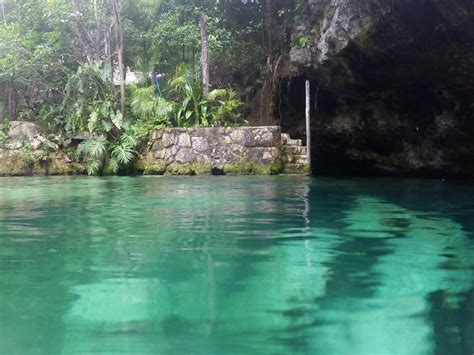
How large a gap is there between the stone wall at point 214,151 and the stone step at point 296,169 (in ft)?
0.57

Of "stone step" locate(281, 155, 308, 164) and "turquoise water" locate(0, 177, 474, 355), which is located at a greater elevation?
"stone step" locate(281, 155, 308, 164)

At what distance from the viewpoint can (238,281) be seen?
2.91 meters

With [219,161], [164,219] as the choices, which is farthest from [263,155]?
[164,219]

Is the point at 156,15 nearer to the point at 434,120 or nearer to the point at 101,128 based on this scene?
the point at 101,128

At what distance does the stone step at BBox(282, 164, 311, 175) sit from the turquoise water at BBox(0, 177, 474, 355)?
21.4ft

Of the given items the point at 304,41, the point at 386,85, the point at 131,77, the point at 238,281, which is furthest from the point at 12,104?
the point at 238,281

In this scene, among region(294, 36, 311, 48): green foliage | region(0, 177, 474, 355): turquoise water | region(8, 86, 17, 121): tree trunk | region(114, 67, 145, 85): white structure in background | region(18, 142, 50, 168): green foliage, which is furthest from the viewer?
region(8, 86, 17, 121): tree trunk

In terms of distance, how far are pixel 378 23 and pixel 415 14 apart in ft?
2.30

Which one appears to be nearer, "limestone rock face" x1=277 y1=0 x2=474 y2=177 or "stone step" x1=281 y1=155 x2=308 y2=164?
"limestone rock face" x1=277 y1=0 x2=474 y2=177

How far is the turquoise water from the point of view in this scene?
2.09 meters

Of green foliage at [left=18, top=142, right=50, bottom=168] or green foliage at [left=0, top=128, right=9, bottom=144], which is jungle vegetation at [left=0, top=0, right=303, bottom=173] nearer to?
green foliage at [left=18, top=142, right=50, bottom=168]

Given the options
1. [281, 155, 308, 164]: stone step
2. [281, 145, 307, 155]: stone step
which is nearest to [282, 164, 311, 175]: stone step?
[281, 155, 308, 164]: stone step

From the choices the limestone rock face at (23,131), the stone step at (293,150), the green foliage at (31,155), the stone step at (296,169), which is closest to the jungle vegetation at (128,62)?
the limestone rock face at (23,131)

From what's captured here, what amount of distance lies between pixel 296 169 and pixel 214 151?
2137 millimetres
